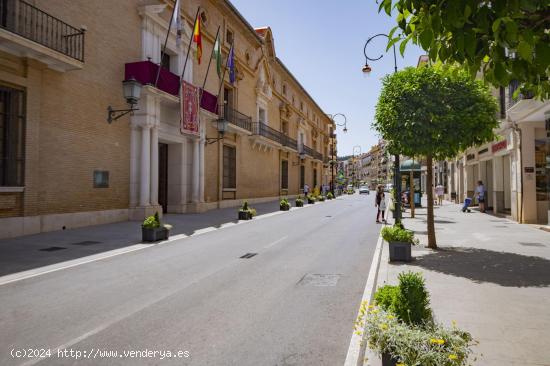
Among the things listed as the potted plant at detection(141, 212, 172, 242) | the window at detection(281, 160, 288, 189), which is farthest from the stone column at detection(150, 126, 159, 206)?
the window at detection(281, 160, 288, 189)

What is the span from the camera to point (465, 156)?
28125 mm

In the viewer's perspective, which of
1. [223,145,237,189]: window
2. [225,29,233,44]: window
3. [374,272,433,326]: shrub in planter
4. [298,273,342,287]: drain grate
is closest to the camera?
[374,272,433,326]: shrub in planter

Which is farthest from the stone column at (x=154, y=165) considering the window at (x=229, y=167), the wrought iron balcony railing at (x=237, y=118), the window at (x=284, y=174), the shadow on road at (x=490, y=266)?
the window at (x=284, y=174)

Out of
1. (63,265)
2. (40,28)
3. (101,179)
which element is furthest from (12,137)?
(63,265)

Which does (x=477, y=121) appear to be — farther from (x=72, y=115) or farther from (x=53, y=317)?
(x=72, y=115)

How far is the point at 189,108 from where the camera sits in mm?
19984

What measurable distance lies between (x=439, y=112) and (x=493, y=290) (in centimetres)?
463

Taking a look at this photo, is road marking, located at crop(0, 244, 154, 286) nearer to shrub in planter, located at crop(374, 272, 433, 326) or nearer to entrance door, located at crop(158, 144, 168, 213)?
shrub in planter, located at crop(374, 272, 433, 326)

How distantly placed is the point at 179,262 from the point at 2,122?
778 cm

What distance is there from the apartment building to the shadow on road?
11.3 m

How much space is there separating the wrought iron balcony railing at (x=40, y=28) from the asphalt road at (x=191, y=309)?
808 cm

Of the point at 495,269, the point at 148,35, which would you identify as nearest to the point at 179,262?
the point at 495,269

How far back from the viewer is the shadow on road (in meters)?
6.73

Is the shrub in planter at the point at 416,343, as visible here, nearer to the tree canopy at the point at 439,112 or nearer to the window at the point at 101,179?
the tree canopy at the point at 439,112
